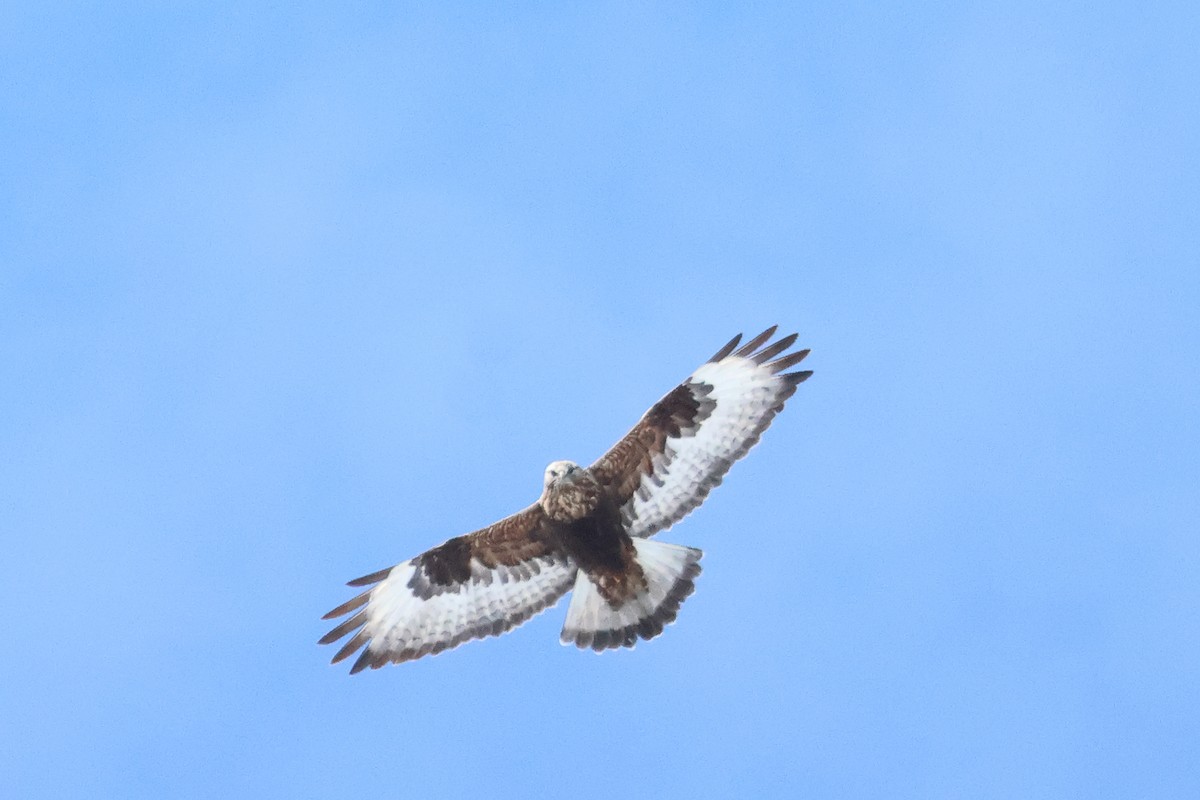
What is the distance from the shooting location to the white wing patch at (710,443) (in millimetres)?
12125

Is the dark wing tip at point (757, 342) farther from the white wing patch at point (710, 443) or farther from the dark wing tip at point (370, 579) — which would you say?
the dark wing tip at point (370, 579)

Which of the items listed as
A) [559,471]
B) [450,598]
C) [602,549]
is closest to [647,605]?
[602,549]

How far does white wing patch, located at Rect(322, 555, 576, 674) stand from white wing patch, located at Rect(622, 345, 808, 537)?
827 mm

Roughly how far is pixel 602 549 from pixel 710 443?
1177 millimetres

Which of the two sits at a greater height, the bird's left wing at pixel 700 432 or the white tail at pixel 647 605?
the bird's left wing at pixel 700 432

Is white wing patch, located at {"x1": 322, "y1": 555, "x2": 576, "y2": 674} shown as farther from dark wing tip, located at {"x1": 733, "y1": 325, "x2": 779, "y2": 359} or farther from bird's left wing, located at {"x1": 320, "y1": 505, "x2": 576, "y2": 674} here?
dark wing tip, located at {"x1": 733, "y1": 325, "x2": 779, "y2": 359}

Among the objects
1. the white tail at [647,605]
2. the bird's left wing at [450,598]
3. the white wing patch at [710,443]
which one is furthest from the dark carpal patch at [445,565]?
the white wing patch at [710,443]

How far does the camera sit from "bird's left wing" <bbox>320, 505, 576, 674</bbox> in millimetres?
12336

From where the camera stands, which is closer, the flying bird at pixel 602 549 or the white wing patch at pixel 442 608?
the flying bird at pixel 602 549

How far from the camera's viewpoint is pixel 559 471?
38.2 feet

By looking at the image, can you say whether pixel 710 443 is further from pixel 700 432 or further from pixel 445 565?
pixel 445 565

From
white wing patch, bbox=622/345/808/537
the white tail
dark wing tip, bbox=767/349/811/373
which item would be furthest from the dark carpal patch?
dark wing tip, bbox=767/349/811/373

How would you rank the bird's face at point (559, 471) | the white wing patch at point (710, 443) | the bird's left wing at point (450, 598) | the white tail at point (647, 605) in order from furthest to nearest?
1. the bird's left wing at point (450, 598)
2. the white wing patch at point (710, 443)
3. the white tail at point (647, 605)
4. the bird's face at point (559, 471)

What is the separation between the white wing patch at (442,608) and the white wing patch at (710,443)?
2.71 ft
